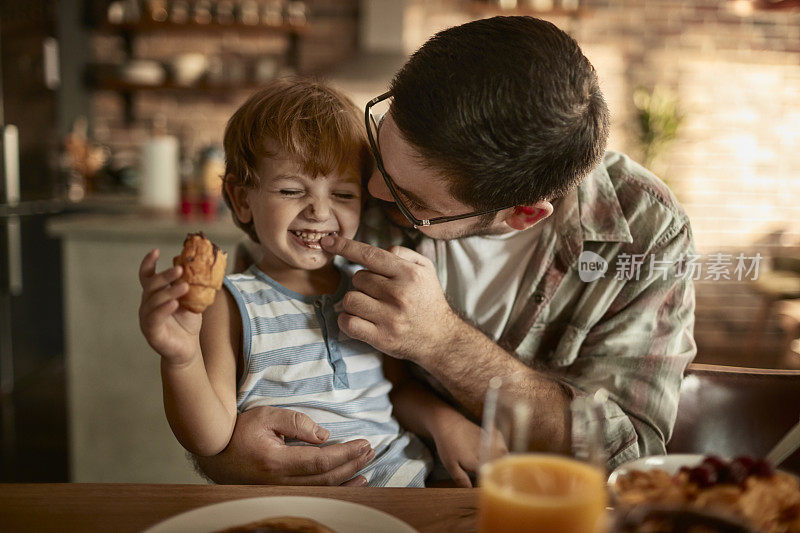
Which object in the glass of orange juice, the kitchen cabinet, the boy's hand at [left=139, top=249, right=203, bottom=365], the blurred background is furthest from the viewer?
the blurred background

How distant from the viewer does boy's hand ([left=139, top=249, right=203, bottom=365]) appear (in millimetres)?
842

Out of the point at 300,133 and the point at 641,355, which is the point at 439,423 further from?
the point at 300,133

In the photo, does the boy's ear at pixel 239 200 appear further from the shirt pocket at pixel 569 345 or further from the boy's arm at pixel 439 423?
the shirt pocket at pixel 569 345

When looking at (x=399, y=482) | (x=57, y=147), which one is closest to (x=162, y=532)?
(x=399, y=482)

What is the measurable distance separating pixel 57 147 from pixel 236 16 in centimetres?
153

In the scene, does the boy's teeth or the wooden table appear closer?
the wooden table

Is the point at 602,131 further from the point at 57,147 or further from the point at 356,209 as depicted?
the point at 57,147

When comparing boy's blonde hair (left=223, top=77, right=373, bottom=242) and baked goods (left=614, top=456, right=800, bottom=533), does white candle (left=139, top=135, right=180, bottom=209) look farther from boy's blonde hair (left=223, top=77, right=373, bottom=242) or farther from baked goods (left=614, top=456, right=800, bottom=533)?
baked goods (left=614, top=456, right=800, bottom=533)

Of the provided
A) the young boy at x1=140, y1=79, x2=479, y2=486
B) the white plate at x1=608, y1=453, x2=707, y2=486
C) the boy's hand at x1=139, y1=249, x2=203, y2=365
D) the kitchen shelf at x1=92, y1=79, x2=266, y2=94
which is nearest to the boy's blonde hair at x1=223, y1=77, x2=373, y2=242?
the young boy at x1=140, y1=79, x2=479, y2=486

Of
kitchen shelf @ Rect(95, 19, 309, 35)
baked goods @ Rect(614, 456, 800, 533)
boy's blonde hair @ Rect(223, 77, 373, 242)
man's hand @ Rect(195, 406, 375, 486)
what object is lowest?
man's hand @ Rect(195, 406, 375, 486)

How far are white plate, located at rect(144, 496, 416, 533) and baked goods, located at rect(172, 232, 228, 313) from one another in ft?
0.88

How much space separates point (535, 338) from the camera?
133 centimetres

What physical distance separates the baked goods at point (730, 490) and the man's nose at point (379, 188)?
2.13 feet

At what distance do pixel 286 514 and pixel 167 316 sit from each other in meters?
0.30
